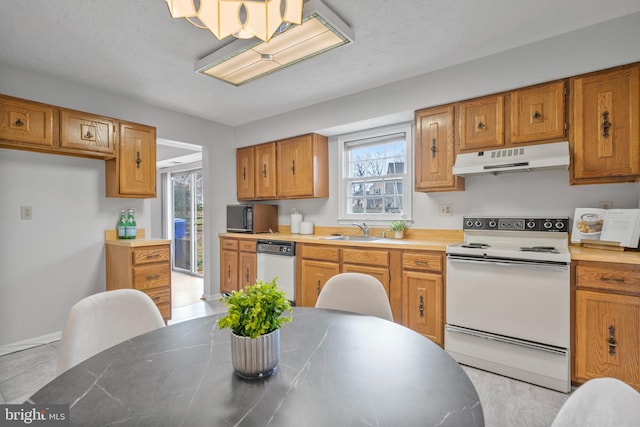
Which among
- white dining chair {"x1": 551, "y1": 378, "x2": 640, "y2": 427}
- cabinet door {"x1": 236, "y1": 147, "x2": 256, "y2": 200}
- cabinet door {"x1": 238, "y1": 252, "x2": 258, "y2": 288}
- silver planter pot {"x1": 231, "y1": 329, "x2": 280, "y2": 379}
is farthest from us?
cabinet door {"x1": 236, "y1": 147, "x2": 256, "y2": 200}

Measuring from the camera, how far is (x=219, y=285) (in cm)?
442

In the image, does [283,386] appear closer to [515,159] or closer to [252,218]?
[515,159]

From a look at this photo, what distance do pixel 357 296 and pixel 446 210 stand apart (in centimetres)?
183

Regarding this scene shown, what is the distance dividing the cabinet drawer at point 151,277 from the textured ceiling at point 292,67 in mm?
1832

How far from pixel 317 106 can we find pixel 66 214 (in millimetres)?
2850

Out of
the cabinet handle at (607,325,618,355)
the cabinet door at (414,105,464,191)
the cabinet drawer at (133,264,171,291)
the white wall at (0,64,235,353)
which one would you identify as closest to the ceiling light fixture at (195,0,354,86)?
the cabinet door at (414,105,464,191)

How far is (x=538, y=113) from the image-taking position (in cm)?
237

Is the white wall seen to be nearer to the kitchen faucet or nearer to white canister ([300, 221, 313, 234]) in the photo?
white canister ([300, 221, 313, 234])

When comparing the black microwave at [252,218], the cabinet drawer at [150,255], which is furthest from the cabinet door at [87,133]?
the black microwave at [252,218]

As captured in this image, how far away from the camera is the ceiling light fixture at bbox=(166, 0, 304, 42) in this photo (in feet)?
4.32

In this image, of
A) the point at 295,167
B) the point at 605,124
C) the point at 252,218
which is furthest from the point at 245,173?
the point at 605,124

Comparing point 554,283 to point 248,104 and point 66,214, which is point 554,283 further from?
point 66,214

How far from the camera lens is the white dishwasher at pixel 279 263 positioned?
350 centimetres

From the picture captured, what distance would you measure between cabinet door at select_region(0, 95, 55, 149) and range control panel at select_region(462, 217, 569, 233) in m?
3.76
